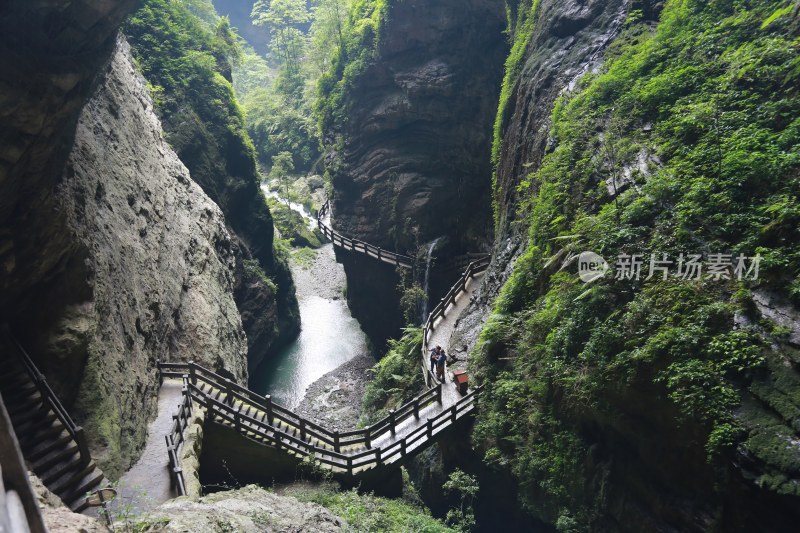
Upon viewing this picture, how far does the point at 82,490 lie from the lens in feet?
26.1

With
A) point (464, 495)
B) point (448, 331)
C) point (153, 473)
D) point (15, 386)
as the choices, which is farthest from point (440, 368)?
point (15, 386)

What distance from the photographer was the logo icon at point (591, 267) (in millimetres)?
9266

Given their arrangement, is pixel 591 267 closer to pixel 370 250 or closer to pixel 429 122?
pixel 370 250

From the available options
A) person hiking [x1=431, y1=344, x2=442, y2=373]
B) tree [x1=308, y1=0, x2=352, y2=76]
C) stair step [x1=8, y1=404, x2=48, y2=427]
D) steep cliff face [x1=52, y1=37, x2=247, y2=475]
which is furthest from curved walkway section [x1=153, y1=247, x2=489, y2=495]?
tree [x1=308, y1=0, x2=352, y2=76]

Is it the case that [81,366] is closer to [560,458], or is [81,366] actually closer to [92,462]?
[92,462]

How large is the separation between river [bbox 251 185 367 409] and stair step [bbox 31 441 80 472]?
50.1 ft

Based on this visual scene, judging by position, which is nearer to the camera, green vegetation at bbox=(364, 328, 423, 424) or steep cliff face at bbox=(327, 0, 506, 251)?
green vegetation at bbox=(364, 328, 423, 424)

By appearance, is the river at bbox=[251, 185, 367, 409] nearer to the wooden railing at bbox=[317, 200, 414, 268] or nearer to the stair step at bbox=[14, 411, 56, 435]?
the wooden railing at bbox=[317, 200, 414, 268]

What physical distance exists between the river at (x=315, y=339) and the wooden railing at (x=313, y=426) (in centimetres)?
1003

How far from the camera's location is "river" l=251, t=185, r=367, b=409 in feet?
82.8

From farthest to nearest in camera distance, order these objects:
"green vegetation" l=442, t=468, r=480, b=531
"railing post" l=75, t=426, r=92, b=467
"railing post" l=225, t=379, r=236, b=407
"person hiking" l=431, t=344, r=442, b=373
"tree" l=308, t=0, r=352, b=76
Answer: "tree" l=308, t=0, r=352, b=76 < "person hiking" l=431, t=344, r=442, b=373 < "railing post" l=225, t=379, r=236, b=407 < "green vegetation" l=442, t=468, r=480, b=531 < "railing post" l=75, t=426, r=92, b=467

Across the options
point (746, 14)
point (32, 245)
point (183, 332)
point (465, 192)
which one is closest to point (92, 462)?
point (32, 245)

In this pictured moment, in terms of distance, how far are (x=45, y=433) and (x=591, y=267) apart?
426 inches

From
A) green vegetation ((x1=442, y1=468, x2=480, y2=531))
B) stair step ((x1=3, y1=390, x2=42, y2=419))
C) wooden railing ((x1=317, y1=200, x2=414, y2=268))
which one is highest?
wooden railing ((x1=317, y1=200, x2=414, y2=268))
